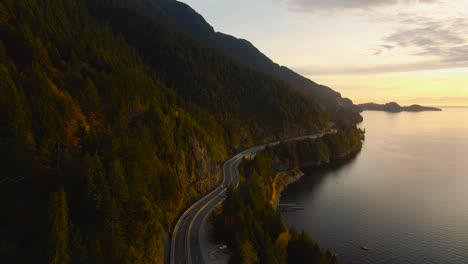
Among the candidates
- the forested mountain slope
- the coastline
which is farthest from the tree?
the coastline

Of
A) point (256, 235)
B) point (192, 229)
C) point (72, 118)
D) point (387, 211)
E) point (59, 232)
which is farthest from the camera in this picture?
point (387, 211)

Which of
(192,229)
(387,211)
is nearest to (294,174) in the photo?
(387,211)

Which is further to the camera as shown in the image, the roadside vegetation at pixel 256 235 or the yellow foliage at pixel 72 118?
the yellow foliage at pixel 72 118

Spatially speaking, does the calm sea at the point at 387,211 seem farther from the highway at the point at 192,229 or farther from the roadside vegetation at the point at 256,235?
the highway at the point at 192,229

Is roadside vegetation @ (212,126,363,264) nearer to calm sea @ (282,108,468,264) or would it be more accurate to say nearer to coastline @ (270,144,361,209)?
calm sea @ (282,108,468,264)

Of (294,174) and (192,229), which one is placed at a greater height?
(192,229)

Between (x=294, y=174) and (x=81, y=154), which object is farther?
(x=294, y=174)

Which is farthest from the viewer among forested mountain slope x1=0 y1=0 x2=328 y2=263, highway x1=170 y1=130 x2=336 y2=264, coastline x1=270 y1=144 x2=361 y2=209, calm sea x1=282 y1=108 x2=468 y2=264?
coastline x1=270 y1=144 x2=361 y2=209

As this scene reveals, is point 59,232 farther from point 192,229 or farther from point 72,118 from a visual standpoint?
point 192,229

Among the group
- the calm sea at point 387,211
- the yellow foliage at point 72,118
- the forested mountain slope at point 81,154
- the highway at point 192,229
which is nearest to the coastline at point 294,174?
the calm sea at point 387,211
